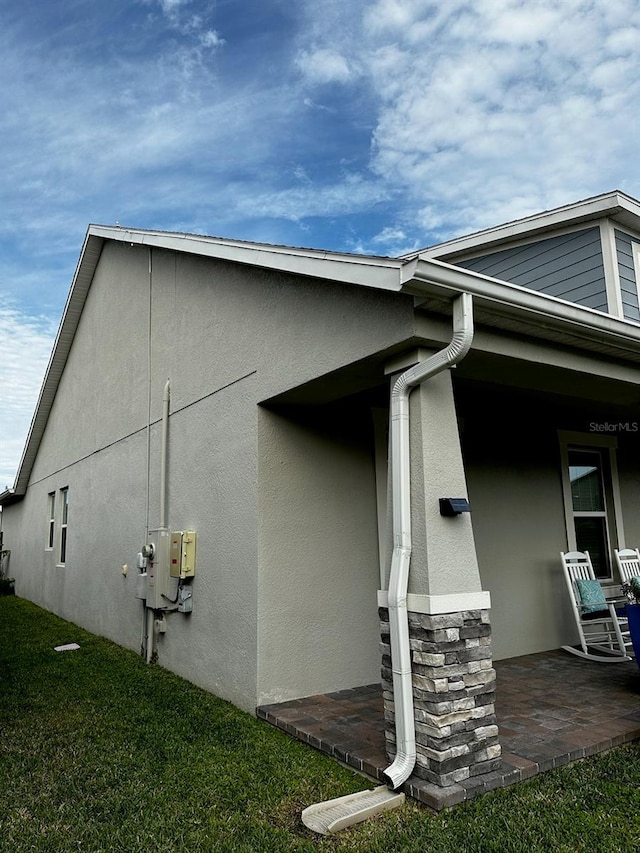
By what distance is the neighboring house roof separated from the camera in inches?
123

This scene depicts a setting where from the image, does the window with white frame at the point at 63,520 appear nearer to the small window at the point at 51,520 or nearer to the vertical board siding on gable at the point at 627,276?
the small window at the point at 51,520

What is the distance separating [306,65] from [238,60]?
0.83 metres

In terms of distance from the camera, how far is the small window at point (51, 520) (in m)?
11.8

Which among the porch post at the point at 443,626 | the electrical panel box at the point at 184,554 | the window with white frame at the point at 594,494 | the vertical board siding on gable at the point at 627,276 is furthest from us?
the window with white frame at the point at 594,494

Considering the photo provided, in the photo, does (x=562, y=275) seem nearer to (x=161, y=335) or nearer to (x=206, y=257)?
(x=206, y=257)

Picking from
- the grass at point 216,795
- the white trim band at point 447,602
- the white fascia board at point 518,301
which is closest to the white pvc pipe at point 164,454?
the grass at point 216,795

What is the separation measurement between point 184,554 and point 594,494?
15.4 ft

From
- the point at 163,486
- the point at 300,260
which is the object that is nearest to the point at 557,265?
the point at 300,260

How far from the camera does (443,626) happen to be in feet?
10.6

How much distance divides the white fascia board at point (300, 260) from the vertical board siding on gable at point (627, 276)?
3.59m

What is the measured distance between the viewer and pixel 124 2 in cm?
679

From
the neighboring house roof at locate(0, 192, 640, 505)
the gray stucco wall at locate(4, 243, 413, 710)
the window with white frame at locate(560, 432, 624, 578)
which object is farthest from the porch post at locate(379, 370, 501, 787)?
the window with white frame at locate(560, 432, 624, 578)

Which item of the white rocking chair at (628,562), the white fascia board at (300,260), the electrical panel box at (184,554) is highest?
the white fascia board at (300,260)

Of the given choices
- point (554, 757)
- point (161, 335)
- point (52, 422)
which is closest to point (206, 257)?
point (161, 335)
